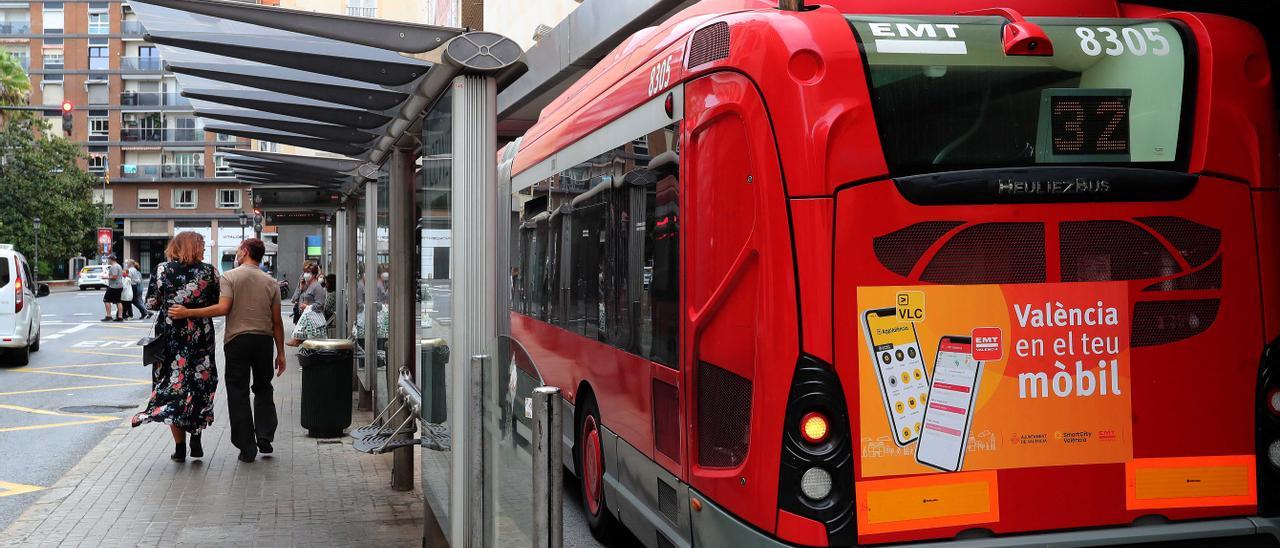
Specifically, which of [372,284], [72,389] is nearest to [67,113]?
[72,389]

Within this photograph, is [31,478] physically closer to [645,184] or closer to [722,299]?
[645,184]

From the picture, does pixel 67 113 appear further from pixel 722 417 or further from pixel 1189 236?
pixel 1189 236

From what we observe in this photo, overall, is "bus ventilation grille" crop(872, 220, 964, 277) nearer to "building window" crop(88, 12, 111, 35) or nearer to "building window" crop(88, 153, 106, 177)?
"building window" crop(88, 153, 106, 177)

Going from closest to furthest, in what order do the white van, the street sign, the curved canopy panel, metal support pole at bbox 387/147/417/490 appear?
the curved canopy panel, metal support pole at bbox 387/147/417/490, the white van, the street sign

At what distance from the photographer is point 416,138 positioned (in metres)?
7.89

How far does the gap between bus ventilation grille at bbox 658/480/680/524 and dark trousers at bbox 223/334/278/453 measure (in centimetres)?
466

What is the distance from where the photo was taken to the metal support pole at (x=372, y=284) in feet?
37.0

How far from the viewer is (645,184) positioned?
554cm

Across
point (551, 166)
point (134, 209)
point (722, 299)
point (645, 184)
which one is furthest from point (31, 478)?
point (134, 209)

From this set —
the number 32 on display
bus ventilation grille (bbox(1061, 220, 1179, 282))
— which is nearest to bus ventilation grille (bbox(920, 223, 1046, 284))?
bus ventilation grille (bbox(1061, 220, 1179, 282))

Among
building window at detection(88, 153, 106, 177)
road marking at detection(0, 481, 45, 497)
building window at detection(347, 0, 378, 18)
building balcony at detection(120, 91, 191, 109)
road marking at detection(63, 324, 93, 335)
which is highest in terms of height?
building balcony at detection(120, 91, 191, 109)

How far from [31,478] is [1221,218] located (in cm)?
872

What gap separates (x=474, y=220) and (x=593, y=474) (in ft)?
8.23

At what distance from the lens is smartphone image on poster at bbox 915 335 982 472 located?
13.9 feet
